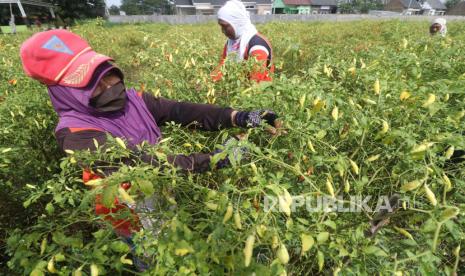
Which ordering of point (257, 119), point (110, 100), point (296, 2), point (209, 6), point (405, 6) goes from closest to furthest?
point (257, 119) → point (110, 100) → point (209, 6) → point (296, 2) → point (405, 6)

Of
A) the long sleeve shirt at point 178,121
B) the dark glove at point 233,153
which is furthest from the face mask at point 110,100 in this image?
the dark glove at point 233,153

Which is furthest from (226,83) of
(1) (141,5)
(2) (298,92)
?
(1) (141,5)

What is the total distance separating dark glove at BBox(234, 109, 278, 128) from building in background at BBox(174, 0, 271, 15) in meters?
45.9

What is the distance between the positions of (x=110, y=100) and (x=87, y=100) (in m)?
0.09

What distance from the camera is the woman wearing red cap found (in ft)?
4.19

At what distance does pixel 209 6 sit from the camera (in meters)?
44.8

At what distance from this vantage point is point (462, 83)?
3.79 ft

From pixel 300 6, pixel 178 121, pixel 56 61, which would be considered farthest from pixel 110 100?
pixel 300 6

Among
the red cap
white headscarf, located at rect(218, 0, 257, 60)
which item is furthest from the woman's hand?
white headscarf, located at rect(218, 0, 257, 60)

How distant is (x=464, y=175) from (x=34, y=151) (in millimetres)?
2274

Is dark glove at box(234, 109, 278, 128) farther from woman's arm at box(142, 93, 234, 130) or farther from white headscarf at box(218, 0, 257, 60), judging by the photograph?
white headscarf at box(218, 0, 257, 60)

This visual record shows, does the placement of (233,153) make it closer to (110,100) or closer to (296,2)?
(110,100)

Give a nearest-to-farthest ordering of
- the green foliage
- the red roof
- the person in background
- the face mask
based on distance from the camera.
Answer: the green foliage → the face mask → the person in background → the red roof

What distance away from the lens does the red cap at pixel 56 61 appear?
1282 mm
